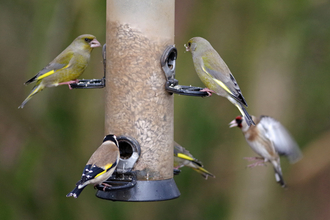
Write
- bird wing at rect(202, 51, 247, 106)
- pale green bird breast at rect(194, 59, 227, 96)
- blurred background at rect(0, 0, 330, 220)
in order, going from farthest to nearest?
blurred background at rect(0, 0, 330, 220) → pale green bird breast at rect(194, 59, 227, 96) → bird wing at rect(202, 51, 247, 106)

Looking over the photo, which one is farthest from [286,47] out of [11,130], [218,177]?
[11,130]

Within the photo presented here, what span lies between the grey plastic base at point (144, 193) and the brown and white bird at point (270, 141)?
2.78 meters

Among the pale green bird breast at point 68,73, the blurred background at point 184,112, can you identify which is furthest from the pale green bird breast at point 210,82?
the blurred background at point 184,112

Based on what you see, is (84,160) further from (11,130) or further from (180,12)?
(180,12)

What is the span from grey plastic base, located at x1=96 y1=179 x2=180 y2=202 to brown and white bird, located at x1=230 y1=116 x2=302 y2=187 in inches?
110

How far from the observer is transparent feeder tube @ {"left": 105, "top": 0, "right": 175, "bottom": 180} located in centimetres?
497

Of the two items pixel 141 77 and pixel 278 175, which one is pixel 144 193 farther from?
pixel 278 175

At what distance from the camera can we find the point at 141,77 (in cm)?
501

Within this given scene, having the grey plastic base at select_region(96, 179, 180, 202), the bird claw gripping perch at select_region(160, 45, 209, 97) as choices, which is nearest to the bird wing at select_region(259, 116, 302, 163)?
the bird claw gripping perch at select_region(160, 45, 209, 97)

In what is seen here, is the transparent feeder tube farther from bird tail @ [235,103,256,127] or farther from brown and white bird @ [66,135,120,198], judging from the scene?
bird tail @ [235,103,256,127]

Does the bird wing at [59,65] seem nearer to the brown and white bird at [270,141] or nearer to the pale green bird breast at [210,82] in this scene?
the pale green bird breast at [210,82]

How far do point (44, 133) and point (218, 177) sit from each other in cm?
329

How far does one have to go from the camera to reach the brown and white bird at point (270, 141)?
7.06 metres

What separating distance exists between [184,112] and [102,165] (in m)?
3.81
